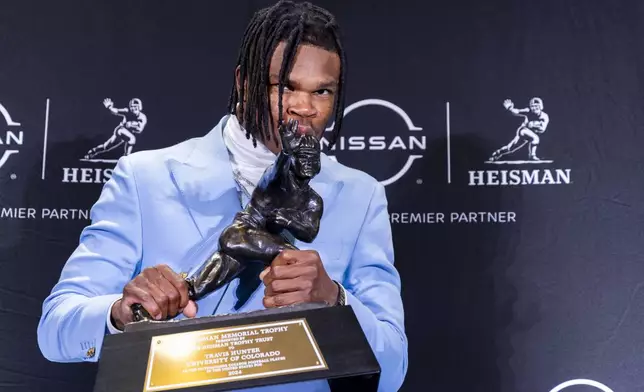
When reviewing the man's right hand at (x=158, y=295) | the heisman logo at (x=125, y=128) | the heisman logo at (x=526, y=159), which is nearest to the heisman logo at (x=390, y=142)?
the heisman logo at (x=526, y=159)

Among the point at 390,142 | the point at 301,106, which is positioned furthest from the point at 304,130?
the point at 390,142

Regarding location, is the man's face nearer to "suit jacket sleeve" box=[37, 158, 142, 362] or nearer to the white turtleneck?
the white turtleneck

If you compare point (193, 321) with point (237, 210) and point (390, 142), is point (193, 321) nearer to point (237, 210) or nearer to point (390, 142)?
point (237, 210)

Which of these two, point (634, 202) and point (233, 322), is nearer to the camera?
point (233, 322)

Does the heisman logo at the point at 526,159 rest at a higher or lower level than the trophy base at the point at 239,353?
higher

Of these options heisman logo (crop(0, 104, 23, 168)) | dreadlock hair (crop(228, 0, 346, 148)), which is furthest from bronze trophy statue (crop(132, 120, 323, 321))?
heisman logo (crop(0, 104, 23, 168))

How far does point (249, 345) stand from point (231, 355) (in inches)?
1.0

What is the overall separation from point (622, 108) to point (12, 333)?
4.79 ft

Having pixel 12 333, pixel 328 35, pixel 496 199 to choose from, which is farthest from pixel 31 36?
pixel 496 199

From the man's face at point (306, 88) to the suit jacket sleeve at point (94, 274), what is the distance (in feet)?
0.90

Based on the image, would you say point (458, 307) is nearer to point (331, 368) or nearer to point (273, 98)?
point (273, 98)

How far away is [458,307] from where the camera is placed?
6.16 ft

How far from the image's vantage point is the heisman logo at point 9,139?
1.91 meters

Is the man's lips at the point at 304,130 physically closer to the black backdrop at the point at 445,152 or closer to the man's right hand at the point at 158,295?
the man's right hand at the point at 158,295
